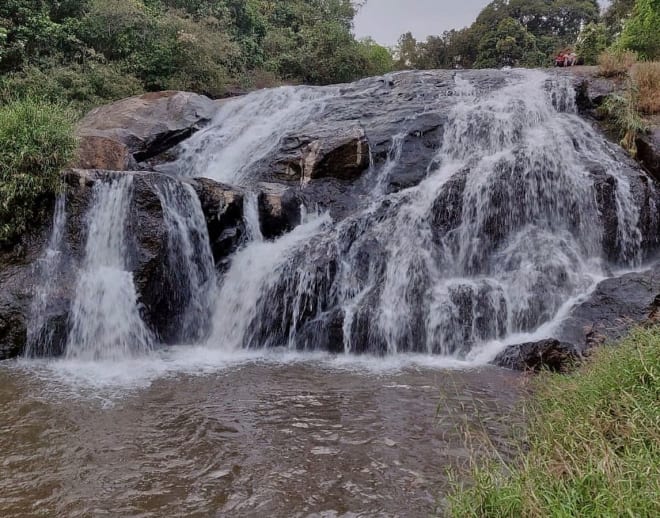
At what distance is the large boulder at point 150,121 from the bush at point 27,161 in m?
3.16

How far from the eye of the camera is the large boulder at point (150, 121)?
39.6ft

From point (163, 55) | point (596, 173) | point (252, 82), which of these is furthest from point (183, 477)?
point (252, 82)

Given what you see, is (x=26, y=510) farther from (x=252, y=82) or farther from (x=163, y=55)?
(x=252, y=82)

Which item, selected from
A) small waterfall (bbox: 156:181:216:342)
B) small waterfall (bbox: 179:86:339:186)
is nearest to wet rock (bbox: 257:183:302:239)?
small waterfall (bbox: 156:181:216:342)

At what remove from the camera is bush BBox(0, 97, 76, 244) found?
738 cm

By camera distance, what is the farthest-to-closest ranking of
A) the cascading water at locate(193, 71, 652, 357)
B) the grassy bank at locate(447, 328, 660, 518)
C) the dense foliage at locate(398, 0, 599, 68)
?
1. the dense foliage at locate(398, 0, 599, 68)
2. the cascading water at locate(193, 71, 652, 357)
3. the grassy bank at locate(447, 328, 660, 518)

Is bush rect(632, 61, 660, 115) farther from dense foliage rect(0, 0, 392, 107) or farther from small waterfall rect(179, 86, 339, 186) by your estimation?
dense foliage rect(0, 0, 392, 107)

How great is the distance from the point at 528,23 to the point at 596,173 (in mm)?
32632

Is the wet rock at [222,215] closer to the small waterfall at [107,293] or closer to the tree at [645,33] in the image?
the small waterfall at [107,293]

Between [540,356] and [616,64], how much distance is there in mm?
9086

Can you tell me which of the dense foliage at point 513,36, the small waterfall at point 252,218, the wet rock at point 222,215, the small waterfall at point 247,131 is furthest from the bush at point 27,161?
the dense foliage at point 513,36

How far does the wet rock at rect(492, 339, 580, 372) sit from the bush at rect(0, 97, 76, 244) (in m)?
6.76

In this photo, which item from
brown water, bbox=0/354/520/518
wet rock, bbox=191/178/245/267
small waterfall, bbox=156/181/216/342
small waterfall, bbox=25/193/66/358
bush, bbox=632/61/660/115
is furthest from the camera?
bush, bbox=632/61/660/115

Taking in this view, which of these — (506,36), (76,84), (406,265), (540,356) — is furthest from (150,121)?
(506,36)
